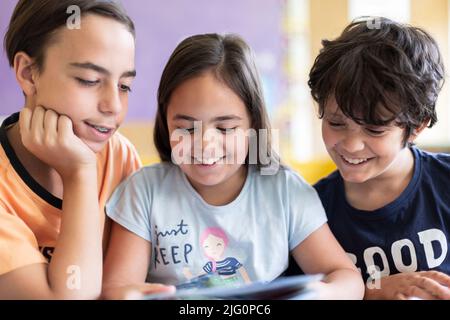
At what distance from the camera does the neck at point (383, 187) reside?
99cm

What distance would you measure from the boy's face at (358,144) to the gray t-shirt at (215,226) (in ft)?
0.27

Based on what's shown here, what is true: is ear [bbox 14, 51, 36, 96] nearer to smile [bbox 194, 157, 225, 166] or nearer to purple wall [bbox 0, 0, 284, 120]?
smile [bbox 194, 157, 225, 166]

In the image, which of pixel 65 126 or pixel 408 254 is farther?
pixel 408 254

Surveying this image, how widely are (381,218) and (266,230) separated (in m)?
0.21

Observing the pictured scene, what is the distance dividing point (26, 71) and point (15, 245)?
0.98ft

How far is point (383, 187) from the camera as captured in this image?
3.30 feet

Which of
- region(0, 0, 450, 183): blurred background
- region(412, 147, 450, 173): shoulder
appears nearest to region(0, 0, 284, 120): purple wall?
region(0, 0, 450, 183): blurred background

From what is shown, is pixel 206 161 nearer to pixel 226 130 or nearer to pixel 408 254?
pixel 226 130

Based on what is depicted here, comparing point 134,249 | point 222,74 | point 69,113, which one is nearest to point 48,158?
point 69,113

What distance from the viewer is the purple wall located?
2133mm

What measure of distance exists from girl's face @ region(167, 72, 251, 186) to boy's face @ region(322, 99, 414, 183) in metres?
0.15

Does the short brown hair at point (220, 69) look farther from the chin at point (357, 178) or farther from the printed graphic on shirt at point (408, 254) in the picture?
the printed graphic on shirt at point (408, 254)

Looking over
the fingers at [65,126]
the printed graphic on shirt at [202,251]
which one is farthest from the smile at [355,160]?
the fingers at [65,126]

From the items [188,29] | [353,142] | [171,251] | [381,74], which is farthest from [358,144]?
[188,29]
